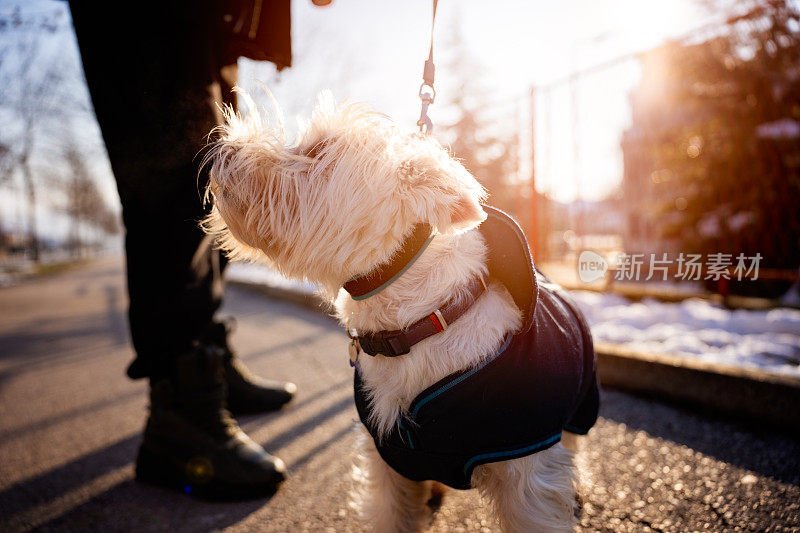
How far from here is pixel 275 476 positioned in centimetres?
175

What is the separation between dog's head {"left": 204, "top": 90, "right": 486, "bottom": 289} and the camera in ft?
3.64

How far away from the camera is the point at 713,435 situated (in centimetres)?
206

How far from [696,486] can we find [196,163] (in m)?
2.42

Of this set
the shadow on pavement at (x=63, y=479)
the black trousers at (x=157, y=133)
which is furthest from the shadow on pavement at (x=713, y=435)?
the shadow on pavement at (x=63, y=479)

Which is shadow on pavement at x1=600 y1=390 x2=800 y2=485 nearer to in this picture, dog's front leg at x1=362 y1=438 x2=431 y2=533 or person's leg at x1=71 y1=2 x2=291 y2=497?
dog's front leg at x1=362 y1=438 x2=431 y2=533

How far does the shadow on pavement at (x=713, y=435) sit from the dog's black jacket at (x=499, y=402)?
118cm

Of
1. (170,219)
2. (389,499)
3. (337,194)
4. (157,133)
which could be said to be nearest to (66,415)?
(170,219)

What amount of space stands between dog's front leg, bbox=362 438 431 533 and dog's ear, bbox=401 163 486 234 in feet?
2.81

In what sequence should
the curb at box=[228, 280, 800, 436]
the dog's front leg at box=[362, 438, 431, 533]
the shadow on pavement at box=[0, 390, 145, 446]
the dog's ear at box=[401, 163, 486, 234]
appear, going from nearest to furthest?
the dog's ear at box=[401, 163, 486, 234], the dog's front leg at box=[362, 438, 431, 533], the curb at box=[228, 280, 800, 436], the shadow on pavement at box=[0, 390, 145, 446]

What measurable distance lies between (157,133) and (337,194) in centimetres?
95

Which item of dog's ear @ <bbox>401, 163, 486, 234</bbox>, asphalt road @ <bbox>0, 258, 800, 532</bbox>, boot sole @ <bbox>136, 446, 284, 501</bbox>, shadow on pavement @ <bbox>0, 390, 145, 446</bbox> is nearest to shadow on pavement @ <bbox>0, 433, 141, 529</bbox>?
asphalt road @ <bbox>0, 258, 800, 532</bbox>

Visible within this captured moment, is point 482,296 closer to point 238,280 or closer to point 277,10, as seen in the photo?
point 277,10

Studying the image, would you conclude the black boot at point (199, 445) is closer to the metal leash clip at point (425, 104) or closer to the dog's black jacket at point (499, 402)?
the dog's black jacket at point (499, 402)

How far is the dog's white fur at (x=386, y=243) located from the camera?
1.16m
